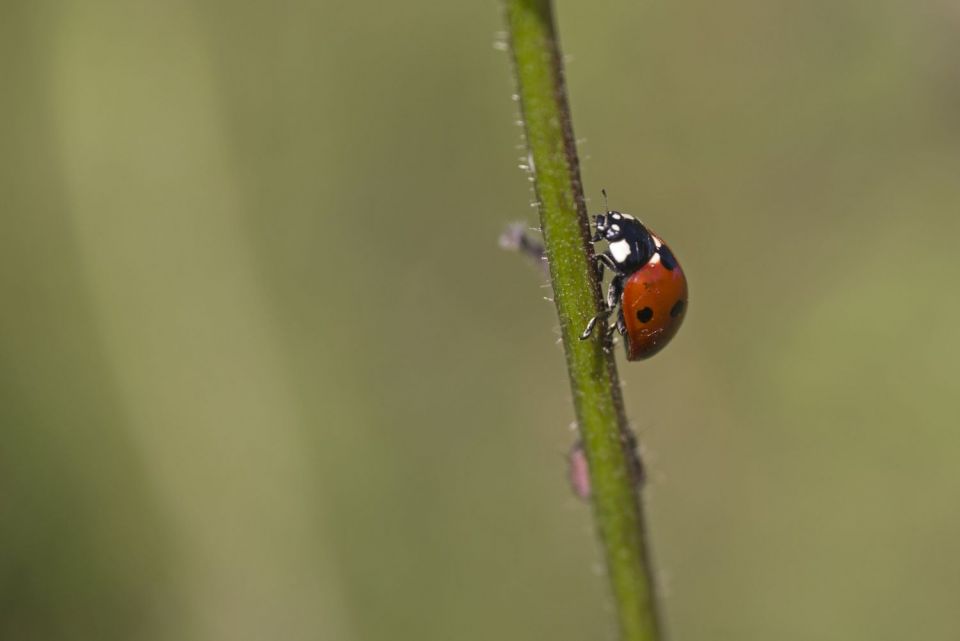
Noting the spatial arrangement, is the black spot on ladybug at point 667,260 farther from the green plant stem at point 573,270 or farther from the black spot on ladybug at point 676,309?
the green plant stem at point 573,270

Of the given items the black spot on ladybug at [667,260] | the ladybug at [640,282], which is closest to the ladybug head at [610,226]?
the ladybug at [640,282]

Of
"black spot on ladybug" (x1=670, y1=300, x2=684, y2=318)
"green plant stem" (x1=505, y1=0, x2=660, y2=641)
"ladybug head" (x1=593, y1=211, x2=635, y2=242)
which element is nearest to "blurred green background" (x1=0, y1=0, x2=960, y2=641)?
"black spot on ladybug" (x1=670, y1=300, x2=684, y2=318)

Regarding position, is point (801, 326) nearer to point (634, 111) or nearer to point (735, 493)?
point (735, 493)

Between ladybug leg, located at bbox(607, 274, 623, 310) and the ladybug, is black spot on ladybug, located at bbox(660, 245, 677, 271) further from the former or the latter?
ladybug leg, located at bbox(607, 274, 623, 310)

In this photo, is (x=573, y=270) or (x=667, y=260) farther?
(x=667, y=260)

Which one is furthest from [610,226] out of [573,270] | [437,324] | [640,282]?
[437,324]

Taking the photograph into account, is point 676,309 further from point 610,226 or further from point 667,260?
point 610,226
